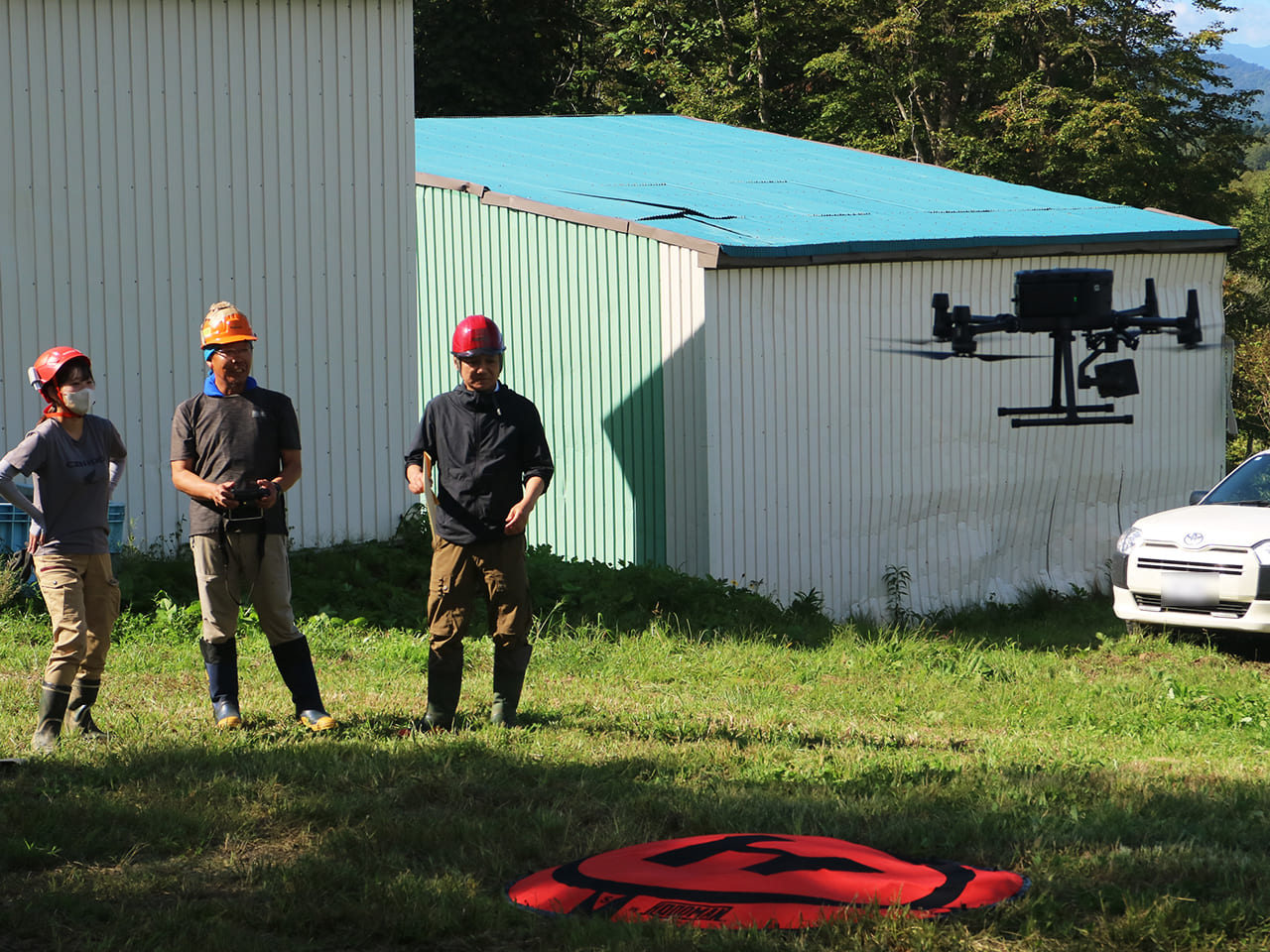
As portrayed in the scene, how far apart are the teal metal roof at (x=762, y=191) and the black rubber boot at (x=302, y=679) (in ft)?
19.9

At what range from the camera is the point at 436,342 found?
48.6 feet

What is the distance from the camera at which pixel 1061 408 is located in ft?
47.2

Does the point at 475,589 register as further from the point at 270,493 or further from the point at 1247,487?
the point at 1247,487

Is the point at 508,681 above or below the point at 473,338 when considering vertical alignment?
below

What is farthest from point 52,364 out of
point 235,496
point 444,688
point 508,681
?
point 508,681

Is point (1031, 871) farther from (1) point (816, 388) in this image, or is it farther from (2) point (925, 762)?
(1) point (816, 388)

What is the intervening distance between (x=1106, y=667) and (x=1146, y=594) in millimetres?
1036

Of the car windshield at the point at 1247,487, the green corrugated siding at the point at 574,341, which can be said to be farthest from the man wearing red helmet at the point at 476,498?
the car windshield at the point at 1247,487

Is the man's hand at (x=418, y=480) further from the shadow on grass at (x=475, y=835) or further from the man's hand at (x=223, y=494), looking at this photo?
the shadow on grass at (x=475, y=835)

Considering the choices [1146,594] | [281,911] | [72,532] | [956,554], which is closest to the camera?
[281,911]

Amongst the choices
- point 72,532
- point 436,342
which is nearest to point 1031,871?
point 72,532

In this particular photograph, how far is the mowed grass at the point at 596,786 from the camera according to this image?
470 centimetres

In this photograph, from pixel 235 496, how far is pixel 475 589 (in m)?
1.18

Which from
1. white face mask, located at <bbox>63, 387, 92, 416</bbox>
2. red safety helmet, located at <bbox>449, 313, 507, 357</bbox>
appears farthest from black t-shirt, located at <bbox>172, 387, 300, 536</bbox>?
red safety helmet, located at <bbox>449, 313, 507, 357</bbox>
